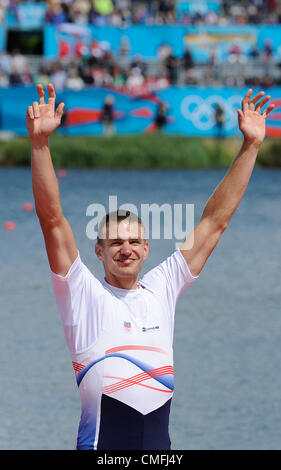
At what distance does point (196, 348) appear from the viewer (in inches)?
554

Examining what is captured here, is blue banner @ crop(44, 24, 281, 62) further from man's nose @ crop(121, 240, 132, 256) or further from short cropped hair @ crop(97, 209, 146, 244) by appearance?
man's nose @ crop(121, 240, 132, 256)

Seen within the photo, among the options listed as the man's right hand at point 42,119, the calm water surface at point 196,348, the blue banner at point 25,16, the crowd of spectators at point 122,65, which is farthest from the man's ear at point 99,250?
the blue banner at point 25,16

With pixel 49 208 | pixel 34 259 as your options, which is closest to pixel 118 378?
pixel 49 208

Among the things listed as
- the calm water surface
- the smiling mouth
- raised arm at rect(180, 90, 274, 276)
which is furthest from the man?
the calm water surface

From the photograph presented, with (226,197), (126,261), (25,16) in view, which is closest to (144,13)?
(25,16)

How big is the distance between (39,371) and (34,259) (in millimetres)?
8755

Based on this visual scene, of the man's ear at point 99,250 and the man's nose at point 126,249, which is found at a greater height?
the man's nose at point 126,249

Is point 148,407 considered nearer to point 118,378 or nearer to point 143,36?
point 118,378

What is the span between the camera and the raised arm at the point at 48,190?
16.1 feet

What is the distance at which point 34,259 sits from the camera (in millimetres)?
21375

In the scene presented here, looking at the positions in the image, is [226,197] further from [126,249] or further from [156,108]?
[156,108]

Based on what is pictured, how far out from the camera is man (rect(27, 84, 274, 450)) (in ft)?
16.4

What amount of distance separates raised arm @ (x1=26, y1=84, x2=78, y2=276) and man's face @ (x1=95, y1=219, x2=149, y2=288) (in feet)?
0.66

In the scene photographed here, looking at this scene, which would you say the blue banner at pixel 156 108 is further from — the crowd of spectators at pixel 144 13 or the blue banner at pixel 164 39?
the crowd of spectators at pixel 144 13
